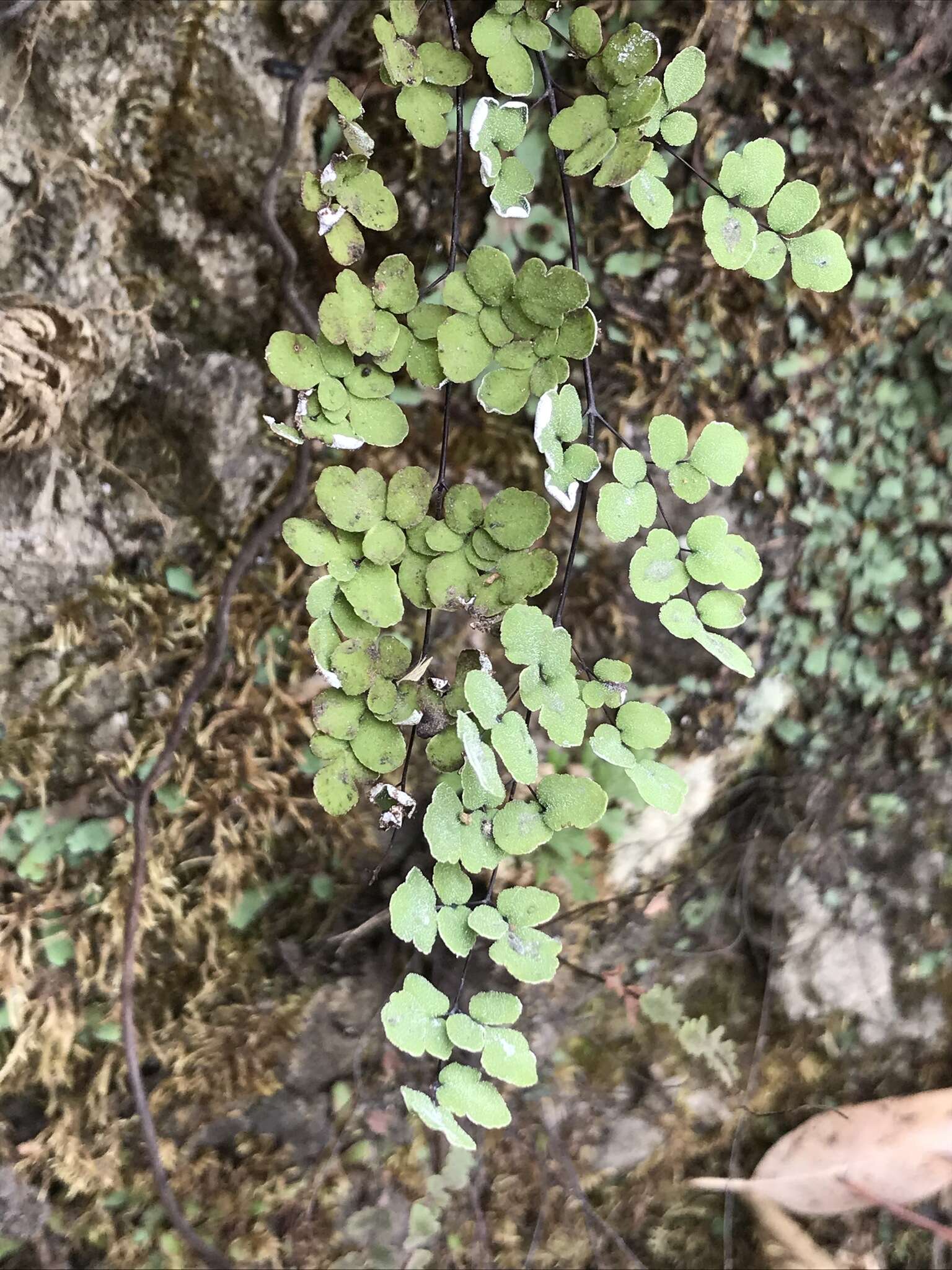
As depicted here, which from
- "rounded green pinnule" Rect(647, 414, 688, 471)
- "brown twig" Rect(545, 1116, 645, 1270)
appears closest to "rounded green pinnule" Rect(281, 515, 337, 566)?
"rounded green pinnule" Rect(647, 414, 688, 471)

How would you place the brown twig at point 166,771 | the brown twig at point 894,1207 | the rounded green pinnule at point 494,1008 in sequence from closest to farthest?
the rounded green pinnule at point 494,1008 < the brown twig at point 166,771 < the brown twig at point 894,1207

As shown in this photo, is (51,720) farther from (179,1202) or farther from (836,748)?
(836,748)

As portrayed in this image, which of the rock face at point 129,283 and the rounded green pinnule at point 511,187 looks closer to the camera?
the rounded green pinnule at point 511,187

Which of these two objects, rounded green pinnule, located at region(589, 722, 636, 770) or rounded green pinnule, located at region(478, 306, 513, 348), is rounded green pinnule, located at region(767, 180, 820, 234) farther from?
rounded green pinnule, located at region(589, 722, 636, 770)

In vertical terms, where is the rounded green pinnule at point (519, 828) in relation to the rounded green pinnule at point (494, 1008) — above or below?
above

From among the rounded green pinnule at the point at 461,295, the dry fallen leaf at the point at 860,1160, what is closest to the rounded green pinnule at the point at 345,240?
the rounded green pinnule at the point at 461,295

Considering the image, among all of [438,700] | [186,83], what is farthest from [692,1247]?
[186,83]

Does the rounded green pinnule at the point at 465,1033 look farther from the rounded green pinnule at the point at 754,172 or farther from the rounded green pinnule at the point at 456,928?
the rounded green pinnule at the point at 754,172

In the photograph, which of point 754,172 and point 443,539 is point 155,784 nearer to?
point 443,539
